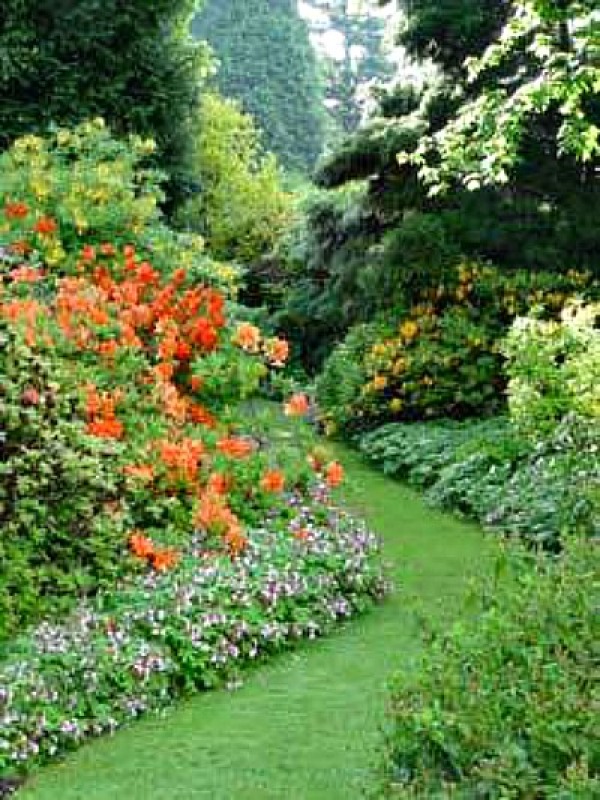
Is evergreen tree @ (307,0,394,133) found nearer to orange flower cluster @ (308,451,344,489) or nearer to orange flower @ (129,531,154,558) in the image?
orange flower cluster @ (308,451,344,489)

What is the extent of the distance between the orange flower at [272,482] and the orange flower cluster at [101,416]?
82cm

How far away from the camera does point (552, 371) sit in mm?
10070

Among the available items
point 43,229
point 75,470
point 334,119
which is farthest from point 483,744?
point 334,119

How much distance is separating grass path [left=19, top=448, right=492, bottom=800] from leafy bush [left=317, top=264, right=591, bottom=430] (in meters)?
5.95

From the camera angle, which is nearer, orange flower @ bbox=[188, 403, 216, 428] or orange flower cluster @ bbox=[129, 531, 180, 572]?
orange flower cluster @ bbox=[129, 531, 180, 572]

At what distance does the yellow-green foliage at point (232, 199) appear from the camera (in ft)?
67.9

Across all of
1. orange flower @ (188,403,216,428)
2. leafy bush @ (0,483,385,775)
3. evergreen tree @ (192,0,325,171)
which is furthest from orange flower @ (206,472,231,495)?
evergreen tree @ (192,0,325,171)

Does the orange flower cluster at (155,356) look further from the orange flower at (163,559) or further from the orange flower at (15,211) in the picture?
the orange flower at (15,211)

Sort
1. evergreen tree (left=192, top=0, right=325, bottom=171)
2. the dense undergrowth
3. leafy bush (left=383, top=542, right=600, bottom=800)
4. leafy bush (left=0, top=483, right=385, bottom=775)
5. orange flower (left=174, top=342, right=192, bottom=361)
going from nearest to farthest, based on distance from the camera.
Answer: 1. leafy bush (left=383, top=542, right=600, bottom=800)
2. leafy bush (left=0, top=483, right=385, bottom=775)
3. the dense undergrowth
4. orange flower (left=174, top=342, right=192, bottom=361)
5. evergreen tree (left=192, top=0, right=325, bottom=171)

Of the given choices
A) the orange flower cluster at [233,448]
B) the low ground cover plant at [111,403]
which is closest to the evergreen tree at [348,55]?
the low ground cover plant at [111,403]

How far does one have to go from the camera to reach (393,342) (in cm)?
1320

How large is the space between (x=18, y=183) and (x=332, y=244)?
5.80m

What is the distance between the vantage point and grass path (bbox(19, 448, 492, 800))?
4.38 m

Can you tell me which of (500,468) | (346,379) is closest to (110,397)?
(500,468)
